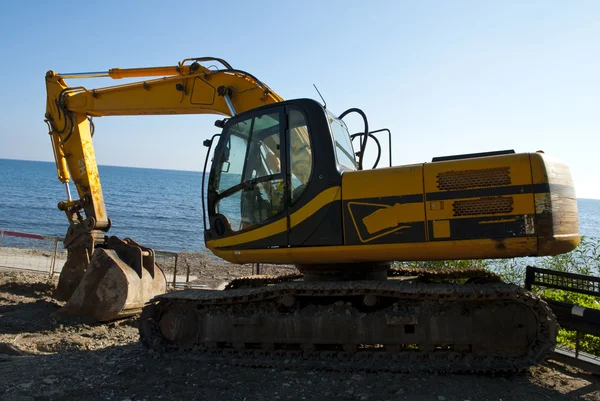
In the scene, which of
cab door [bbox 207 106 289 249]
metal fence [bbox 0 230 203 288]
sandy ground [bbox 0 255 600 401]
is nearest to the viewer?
sandy ground [bbox 0 255 600 401]

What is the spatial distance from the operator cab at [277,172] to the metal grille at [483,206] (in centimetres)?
123

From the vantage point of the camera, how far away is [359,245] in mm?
5277

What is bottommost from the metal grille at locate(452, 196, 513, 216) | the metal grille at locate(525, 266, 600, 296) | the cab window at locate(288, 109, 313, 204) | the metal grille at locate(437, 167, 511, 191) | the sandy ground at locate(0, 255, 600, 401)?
the sandy ground at locate(0, 255, 600, 401)

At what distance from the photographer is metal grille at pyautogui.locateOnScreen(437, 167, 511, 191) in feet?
15.9

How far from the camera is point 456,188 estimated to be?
5.00m

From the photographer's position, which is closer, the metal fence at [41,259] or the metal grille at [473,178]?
the metal grille at [473,178]

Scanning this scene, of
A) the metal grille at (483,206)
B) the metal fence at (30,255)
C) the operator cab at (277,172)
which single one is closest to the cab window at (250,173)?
the operator cab at (277,172)

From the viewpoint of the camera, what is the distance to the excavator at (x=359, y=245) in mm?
4828

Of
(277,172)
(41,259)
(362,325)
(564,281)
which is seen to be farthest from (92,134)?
(41,259)

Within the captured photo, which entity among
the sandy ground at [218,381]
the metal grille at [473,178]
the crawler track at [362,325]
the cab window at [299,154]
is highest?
the cab window at [299,154]

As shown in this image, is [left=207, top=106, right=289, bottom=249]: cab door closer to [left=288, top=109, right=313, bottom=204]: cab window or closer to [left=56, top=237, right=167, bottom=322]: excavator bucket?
[left=288, top=109, right=313, bottom=204]: cab window

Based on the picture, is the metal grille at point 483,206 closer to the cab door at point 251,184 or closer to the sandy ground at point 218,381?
the sandy ground at point 218,381

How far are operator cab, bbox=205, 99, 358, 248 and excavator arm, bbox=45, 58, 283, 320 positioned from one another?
1.47 metres

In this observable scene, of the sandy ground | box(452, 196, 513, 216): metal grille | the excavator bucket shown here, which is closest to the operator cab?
box(452, 196, 513, 216): metal grille
